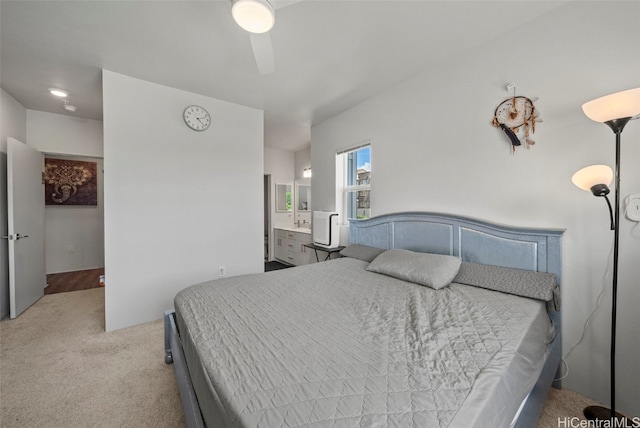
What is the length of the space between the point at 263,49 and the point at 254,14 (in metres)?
0.26

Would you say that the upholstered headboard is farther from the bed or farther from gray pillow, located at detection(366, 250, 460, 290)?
gray pillow, located at detection(366, 250, 460, 290)

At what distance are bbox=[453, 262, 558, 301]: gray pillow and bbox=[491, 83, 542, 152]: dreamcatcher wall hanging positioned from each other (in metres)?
0.91

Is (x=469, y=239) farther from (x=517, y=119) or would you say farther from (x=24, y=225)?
(x=24, y=225)

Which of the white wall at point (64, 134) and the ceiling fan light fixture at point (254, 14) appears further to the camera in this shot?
the white wall at point (64, 134)

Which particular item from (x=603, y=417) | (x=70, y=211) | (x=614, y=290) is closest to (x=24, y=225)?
(x=70, y=211)

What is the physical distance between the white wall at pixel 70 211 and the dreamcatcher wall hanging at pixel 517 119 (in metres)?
4.76

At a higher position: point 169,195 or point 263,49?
point 263,49

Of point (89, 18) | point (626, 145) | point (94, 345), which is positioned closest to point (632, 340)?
point (626, 145)

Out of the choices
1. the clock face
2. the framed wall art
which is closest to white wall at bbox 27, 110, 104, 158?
the framed wall art

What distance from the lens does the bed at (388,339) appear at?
0.77 metres

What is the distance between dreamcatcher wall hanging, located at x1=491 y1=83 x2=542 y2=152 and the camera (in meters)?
1.81

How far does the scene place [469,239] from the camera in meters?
2.09

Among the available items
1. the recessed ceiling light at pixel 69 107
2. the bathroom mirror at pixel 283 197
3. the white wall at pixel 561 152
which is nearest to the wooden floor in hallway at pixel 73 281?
the recessed ceiling light at pixel 69 107

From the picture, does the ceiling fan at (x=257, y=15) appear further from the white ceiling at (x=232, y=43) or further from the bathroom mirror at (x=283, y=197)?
the bathroom mirror at (x=283, y=197)
